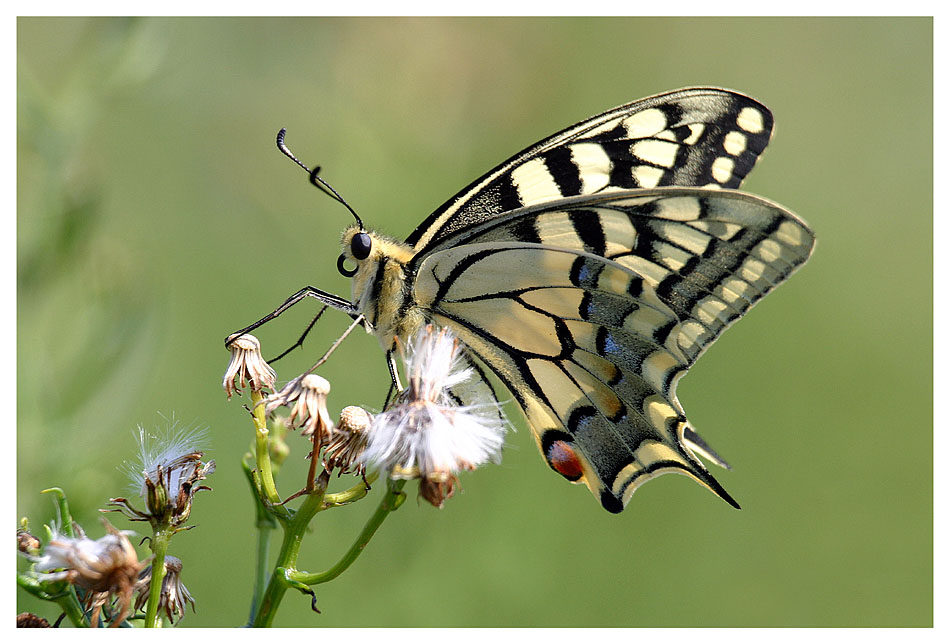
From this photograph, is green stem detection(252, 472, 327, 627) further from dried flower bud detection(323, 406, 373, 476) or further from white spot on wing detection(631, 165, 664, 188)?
white spot on wing detection(631, 165, 664, 188)

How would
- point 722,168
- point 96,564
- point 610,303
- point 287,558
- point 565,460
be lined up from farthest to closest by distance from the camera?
point 722,168
point 565,460
point 610,303
point 287,558
point 96,564

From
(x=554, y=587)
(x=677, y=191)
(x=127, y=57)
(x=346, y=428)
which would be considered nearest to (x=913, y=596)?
(x=554, y=587)

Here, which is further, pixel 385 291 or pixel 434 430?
pixel 385 291

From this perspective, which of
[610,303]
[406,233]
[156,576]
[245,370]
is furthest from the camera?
[406,233]

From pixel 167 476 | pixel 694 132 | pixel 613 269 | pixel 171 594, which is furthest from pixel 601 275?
pixel 171 594

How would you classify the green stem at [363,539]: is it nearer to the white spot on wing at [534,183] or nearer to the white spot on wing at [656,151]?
the white spot on wing at [534,183]

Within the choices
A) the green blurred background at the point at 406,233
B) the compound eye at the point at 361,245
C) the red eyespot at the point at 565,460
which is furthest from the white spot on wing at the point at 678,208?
the green blurred background at the point at 406,233

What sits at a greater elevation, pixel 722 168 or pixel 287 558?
pixel 722 168

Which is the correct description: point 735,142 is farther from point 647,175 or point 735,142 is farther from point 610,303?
point 610,303

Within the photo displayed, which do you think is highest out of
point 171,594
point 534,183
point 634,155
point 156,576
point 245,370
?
point 634,155
